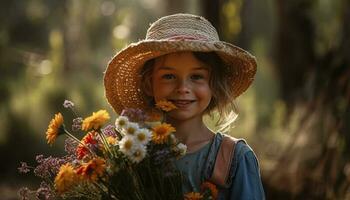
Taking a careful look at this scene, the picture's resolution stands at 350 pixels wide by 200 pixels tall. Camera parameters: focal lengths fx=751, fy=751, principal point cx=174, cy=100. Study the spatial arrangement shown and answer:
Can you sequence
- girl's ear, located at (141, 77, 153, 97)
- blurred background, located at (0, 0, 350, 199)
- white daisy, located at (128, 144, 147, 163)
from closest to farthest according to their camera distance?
white daisy, located at (128, 144, 147, 163) → girl's ear, located at (141, 77, 153, 97) → blurred background, located at (0, 0, 350, 199)

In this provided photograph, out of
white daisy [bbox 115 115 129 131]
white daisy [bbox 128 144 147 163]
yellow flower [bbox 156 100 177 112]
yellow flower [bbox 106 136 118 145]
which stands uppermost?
yellow flower [bbox 156 100 177 112]

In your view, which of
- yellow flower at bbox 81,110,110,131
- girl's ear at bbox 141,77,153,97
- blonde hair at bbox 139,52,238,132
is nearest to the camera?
yellow flower at bbox 81,110,110,131

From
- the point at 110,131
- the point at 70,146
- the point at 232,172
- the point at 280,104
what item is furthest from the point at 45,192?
the point at 280,104

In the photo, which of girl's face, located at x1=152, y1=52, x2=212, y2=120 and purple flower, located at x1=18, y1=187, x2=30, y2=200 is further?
girl's face, located at x1=152, y1=52, x2=212, y2=120

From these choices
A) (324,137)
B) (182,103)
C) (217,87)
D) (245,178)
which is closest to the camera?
(245,178)

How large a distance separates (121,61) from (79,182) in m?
0.79

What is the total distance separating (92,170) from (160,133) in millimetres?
263

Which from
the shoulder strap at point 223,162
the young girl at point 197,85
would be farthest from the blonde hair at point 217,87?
the shoulder strap at point 223,162

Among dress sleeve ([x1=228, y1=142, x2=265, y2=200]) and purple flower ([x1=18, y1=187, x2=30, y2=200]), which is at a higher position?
purple flower ([x1=18, y1=187, x2=30, y2=200])

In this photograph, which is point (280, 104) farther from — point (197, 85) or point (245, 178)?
point (245, 178)

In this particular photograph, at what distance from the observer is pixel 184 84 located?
295cm

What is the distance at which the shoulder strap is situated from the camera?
2875 millimetres

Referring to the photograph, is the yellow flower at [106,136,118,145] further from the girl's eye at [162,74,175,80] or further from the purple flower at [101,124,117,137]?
the girl's eye at [162,74,175,80]

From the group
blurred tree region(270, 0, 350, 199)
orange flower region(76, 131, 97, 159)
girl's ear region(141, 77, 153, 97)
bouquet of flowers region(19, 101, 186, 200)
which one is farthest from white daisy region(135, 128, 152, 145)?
blurred tree region(270, 0, 350, 199)
